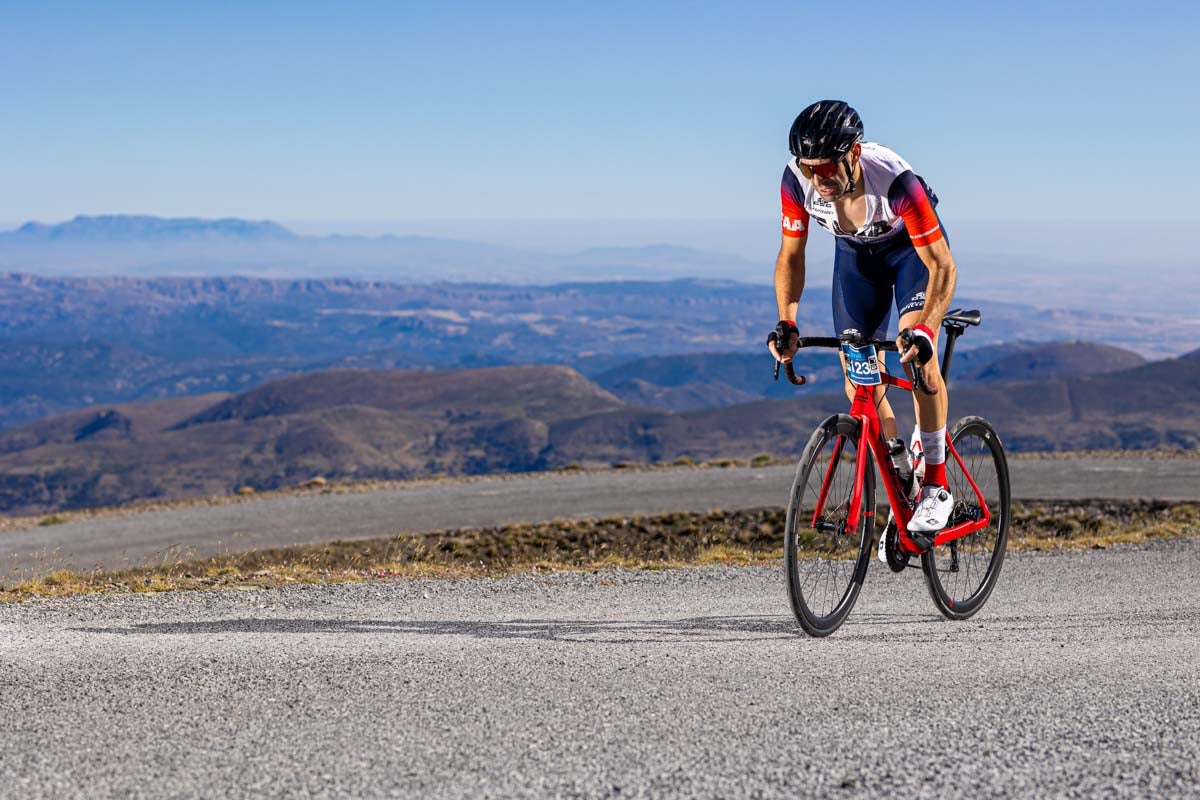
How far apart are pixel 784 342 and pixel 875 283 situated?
917 mm

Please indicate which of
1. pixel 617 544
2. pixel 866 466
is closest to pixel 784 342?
pixel 866 466

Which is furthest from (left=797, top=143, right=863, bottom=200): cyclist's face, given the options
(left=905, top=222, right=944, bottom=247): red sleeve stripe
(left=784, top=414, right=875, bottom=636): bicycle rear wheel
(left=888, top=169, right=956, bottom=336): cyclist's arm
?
(left=784, top=414, right=875, bottom=636): bicycle rear wheel

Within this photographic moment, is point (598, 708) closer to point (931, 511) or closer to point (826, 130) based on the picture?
point (931, 511)

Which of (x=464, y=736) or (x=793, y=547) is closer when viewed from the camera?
Answer: (x=464, y=736)

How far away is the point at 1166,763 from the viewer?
3891mm

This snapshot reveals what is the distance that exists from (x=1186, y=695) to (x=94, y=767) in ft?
14.6

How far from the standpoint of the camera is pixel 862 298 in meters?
6.69

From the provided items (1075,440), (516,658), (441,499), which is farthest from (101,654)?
(1075,440)

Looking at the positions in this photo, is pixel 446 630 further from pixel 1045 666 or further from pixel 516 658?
pixel 1045 666

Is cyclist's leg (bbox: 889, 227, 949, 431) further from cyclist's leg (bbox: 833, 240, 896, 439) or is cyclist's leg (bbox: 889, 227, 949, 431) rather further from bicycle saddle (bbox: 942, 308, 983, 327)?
bicycle saddle (bbox: 942, 308, 983, 327)

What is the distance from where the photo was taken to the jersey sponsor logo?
652 cm

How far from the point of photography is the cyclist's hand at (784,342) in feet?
19.8

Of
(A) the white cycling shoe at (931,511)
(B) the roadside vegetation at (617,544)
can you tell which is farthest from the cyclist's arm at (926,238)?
(B) the roadside vegetation at (617,544)

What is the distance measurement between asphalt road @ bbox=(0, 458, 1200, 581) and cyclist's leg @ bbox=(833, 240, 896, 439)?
1301 centimetres
